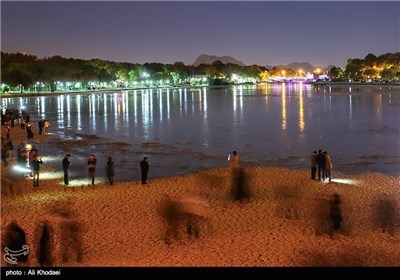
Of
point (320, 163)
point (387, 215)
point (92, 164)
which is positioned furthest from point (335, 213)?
point (92, 164)

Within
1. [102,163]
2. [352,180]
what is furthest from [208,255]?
[102,163]

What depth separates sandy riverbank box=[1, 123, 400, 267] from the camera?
40.0 ft

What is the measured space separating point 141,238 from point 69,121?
134ft

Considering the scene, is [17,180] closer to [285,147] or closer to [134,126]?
[285,147]

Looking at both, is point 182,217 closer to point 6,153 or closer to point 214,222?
point 214,222

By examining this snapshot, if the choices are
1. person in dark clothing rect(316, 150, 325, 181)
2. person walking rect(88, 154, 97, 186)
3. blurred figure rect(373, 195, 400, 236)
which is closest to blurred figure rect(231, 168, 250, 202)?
person in dark clothing rect(316, 150, 325, 181)

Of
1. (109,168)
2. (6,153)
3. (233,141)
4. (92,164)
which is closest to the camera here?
(92,164)

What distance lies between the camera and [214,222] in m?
15.2

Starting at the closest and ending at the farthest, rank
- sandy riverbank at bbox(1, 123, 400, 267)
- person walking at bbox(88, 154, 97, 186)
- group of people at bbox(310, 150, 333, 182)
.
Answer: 1. sandy riverbank at bbox(1, 123, 400, 267)
2. person walking at bbox(88, 154, 97, 186)
3. group of people at bbox(310, 150, 333, 182)

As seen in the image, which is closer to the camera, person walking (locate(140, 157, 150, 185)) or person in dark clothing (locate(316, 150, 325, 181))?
person walking (locate(140, 157, 150, 185))

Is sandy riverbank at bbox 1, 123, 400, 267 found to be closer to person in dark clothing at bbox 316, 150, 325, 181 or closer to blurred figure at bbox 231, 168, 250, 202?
blurred figure at bbox 231, 168, 250, 202

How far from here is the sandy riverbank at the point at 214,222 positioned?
40.0ft

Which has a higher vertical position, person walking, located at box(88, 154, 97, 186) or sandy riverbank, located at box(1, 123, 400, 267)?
person walking, located at box(88, 154, 97, 186)
